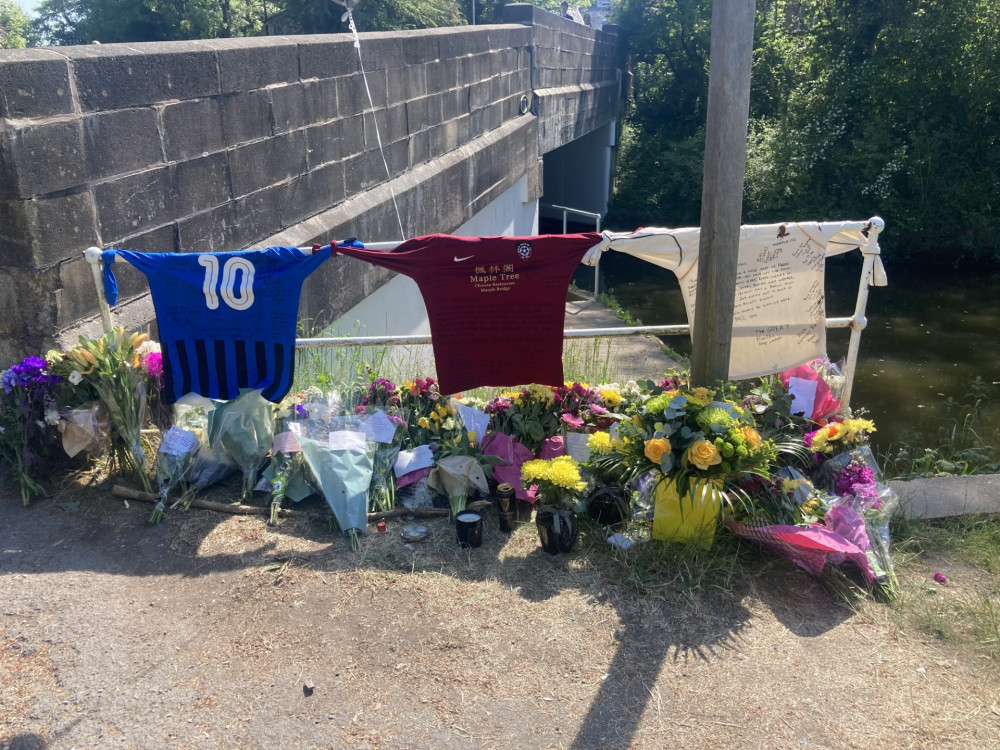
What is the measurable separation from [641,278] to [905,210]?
18.0ft

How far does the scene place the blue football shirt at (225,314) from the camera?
3.93 meters

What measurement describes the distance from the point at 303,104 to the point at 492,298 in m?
2.67

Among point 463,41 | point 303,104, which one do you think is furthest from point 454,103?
point 303,104

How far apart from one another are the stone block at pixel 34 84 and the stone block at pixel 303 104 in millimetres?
1717

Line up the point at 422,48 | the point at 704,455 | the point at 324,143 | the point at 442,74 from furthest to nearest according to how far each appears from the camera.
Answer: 1. the point at 442,74
2. the point at 422,48
3. the point at 324,143
4. the point at 704,455

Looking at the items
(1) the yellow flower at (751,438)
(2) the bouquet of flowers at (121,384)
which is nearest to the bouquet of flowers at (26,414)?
(2) the bouquet of flowers at (121,384)

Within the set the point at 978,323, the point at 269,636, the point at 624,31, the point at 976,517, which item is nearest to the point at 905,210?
the point at 978,323

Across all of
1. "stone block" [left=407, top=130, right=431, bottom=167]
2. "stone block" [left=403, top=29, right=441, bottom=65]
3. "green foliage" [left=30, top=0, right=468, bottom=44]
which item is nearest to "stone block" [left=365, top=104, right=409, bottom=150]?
"stone block" [left=407, top=130, right=431, bottom=167]

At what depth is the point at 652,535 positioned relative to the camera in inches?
142

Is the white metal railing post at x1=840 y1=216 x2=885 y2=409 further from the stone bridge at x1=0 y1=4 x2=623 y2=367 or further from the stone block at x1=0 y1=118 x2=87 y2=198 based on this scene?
the stone block at x1=0 y1=118 x2=87 y2=198

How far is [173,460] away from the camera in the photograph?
396cm

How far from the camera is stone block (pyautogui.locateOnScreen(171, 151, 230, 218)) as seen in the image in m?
4.70

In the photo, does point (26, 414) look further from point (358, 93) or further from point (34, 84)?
point (358, 93)

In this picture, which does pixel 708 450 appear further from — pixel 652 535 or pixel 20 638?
pixel 20 638
